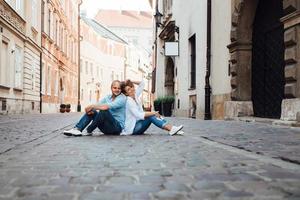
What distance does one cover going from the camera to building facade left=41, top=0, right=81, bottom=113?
1237 inches

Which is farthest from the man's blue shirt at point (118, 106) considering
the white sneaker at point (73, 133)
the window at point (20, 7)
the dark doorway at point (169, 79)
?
the dark doorway at point (169, 79)

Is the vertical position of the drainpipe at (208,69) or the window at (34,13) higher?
the window at (34,13)

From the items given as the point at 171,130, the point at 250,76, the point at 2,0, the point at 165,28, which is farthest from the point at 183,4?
A: the point at 171,130

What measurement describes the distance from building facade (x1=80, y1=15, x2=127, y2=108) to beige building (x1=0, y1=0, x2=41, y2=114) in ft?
89.8

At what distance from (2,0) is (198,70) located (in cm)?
802

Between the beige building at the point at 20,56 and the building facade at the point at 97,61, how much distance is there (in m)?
27.4

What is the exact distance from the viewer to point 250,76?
46.7 ft

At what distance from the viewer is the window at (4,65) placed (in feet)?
66.9

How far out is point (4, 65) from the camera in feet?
69.0

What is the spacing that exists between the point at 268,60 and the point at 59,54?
26.3m

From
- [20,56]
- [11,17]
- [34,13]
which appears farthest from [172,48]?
[34,13]

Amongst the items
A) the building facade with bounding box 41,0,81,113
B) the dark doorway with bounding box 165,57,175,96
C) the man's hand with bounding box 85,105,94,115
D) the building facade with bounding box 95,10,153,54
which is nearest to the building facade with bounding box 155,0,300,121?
the man's hand with bounding box 85,105,94,115

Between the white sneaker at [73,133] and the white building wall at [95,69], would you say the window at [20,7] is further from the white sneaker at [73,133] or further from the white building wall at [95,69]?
the white building wall at [95,69]

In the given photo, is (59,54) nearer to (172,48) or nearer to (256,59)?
(172,48)
